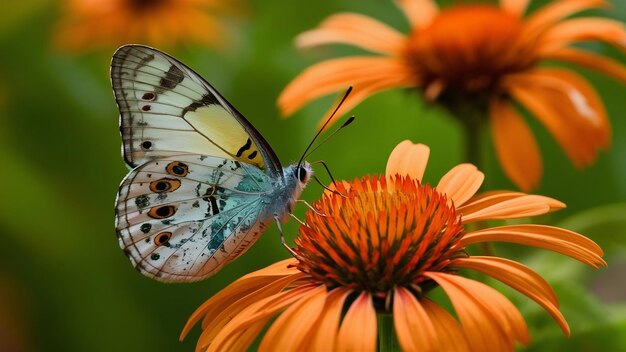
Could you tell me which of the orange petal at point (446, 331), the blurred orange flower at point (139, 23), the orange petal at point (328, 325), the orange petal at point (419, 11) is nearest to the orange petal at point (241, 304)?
the orange petal at point (328, 325)

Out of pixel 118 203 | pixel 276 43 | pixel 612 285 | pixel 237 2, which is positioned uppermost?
pixel 237 2

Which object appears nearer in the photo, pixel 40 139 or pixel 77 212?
pixel 77 212

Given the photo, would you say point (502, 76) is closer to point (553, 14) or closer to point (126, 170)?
point (553, 14)

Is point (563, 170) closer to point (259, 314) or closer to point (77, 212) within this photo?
point (77, 212)

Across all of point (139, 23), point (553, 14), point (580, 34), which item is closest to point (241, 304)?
point (580, 34)

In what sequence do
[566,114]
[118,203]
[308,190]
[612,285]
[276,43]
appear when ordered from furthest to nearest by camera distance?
[612,285] < [276,43] < [308,190] < [566,114] < [118,203]

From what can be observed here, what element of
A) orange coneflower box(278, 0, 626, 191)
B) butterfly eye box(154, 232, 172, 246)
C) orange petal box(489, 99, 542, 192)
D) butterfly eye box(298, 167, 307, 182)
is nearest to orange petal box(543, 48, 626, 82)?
orange coneflower box(278, 0, 626, 191)

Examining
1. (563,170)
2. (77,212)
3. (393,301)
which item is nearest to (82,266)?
(77,212)
